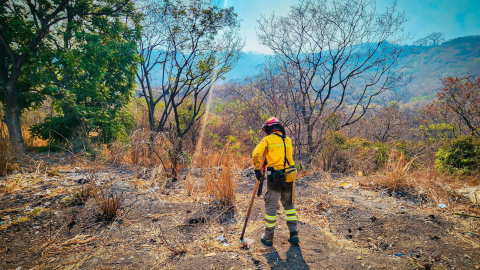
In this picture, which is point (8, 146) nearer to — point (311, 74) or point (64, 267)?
point (64, 267)

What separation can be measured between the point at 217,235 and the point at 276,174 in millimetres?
1302

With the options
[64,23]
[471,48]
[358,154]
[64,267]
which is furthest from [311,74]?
[471,48]

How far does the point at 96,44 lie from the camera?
7691mm

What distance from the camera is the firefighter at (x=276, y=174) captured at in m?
3.15

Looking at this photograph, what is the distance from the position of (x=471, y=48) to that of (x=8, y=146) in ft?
565

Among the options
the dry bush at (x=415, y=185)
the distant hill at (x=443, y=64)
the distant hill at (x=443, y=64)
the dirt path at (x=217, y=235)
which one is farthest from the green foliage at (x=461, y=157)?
the distant hill at (x=443, y=64)

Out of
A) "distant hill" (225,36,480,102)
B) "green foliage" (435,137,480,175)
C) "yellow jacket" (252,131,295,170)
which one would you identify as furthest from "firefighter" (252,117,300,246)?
"distant hill" (225,36,480,102)

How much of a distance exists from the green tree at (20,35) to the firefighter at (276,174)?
840cm

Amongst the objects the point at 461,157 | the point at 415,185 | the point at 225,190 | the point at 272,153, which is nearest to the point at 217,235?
the point at 225,190

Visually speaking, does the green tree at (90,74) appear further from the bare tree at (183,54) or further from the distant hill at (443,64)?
the distant hill at (443,64)

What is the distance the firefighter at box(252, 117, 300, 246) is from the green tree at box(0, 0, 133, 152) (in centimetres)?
840

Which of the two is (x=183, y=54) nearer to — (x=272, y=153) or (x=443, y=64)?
(x=272, y=153)

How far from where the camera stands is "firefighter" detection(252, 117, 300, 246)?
3.15 metres

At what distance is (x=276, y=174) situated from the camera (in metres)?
3.21
